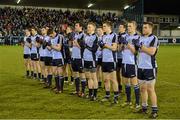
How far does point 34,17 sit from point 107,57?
150 feet

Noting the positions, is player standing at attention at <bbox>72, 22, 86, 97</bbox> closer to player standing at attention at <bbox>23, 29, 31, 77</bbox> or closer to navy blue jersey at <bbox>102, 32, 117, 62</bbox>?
navy blue jersey at <bbox>102, 32, 117, 62</bbox>

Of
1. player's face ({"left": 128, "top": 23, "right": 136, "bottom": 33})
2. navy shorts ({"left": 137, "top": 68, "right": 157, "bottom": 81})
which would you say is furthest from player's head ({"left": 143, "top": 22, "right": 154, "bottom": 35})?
player's face ({"left": 128, "top": 23, "right": 136, "bottom": 33})

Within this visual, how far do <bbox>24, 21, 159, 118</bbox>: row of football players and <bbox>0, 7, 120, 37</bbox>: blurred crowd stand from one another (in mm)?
35478

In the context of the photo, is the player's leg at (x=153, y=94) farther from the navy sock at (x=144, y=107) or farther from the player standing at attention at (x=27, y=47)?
the player standing at attention at (x=27, y=47)

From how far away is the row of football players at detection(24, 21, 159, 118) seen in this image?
9695 millimetres

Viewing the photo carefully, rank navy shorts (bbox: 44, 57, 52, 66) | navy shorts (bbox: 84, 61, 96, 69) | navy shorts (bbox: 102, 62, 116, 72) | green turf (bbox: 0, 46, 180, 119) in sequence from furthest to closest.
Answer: navy shorts (bbox: 44, 57, 52, 66) < navy shorts (bbox: 84, 61, 96, 69) < navy shorts (bbox: 102, 62, 116, 72) < green turf (bbox: 0, 46, 180, 119)

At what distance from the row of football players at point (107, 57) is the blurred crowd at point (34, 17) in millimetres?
35478

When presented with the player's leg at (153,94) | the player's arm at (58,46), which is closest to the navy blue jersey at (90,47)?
the player's arm at (58,46)

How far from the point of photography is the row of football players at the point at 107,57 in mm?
9695

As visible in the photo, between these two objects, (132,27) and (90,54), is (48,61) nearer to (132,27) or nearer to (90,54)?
(90,54)

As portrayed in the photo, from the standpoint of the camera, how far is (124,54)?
11.1m

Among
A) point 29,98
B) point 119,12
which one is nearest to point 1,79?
point 29,98

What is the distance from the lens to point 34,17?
5600 centimetres

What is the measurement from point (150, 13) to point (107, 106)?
58592mm
